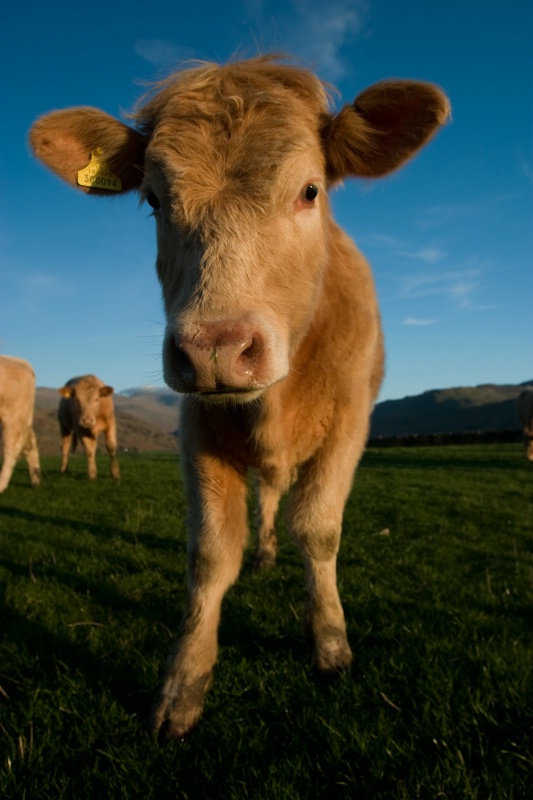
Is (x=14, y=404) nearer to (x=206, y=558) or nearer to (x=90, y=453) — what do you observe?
(x=90, y=453)

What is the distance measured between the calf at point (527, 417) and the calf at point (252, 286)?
20.2m

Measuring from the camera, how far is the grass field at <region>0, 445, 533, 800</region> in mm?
2375

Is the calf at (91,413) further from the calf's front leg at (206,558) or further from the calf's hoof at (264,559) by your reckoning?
the calf's front leg at (206,558)

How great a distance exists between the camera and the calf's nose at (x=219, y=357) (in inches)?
89.1

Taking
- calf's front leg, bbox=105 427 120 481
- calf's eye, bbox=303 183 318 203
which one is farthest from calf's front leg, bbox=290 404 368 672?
calf's front leg, bbox=105 427 120 481

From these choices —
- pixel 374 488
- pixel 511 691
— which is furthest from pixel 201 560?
pixel 374 488

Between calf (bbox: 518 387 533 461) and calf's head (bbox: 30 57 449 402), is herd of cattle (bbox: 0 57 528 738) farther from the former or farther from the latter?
calf (bbox: 518 387 533 461)

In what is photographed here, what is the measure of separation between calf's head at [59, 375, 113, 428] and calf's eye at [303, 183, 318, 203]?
12.6 meters

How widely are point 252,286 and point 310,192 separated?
0.92 m

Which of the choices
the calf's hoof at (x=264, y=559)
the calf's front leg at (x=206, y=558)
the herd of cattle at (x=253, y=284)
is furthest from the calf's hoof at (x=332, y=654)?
the calf's hoof at (x=264, y=559)

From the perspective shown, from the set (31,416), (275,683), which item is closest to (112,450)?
(31,416)

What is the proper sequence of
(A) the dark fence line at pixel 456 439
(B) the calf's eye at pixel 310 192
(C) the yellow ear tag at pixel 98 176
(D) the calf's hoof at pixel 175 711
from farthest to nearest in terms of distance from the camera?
1. (A) the dark fence line at pixel 456 439
2. (C) the yellow ear tag at pixel 98 176
3. (B) the calf's eye at pixel 310 192
4. (D) the calf's hoof at pixel 175 711

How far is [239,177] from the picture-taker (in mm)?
2879

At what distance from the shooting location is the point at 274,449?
348 centimetres
